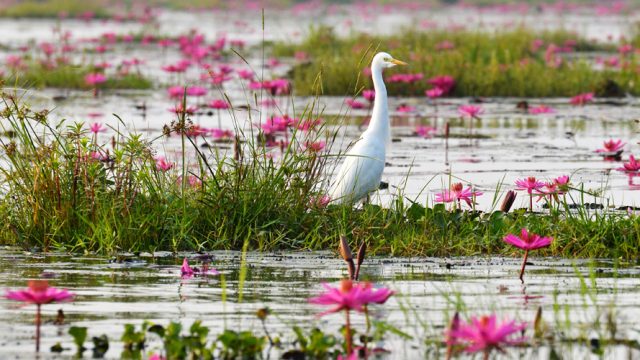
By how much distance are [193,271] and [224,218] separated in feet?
3.19

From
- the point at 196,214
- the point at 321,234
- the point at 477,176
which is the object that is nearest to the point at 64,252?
the point at 196,214

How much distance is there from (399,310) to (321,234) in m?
2.04

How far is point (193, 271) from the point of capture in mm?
7031

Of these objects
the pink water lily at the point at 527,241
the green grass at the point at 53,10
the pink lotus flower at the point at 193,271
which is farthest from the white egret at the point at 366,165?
the green grass at the point at 53,10

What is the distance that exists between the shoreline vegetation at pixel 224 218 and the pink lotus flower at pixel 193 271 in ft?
2.15

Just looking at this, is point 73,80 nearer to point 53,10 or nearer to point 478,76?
point 478,76

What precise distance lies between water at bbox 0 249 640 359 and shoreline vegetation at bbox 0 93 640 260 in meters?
0.18

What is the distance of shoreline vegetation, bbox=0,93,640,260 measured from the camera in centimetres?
781

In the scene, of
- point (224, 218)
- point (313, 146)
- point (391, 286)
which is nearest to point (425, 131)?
point (313, 146)

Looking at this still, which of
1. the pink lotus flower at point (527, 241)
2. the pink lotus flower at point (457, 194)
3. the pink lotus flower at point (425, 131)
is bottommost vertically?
the pink lotus flower at point (527, 241)

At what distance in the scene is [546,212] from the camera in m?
9.13

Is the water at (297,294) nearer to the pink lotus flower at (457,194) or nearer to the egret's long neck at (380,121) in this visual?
the pink lotus flower at (457,194)

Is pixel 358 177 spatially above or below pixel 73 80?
below

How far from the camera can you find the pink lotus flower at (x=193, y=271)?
6820 mm
